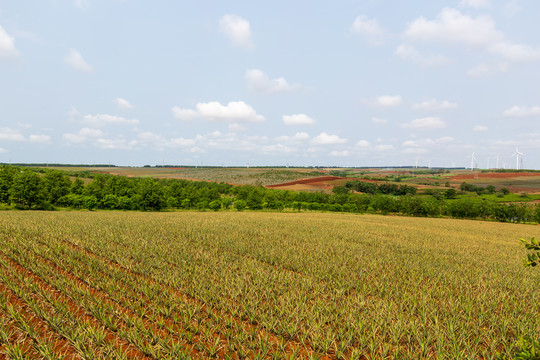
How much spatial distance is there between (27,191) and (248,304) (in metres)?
74.5

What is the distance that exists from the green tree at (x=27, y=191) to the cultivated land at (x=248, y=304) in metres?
52.7

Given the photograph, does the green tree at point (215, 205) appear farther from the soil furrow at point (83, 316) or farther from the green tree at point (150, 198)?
the soil furrow at point (83, 316)

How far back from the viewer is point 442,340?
8.89 meters

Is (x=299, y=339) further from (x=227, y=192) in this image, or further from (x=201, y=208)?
(x=227, y=192)

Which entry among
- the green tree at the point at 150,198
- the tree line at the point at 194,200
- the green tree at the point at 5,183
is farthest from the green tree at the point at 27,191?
the green tree at the point at 150,198

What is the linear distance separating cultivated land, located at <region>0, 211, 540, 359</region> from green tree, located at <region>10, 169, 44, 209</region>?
173 feet

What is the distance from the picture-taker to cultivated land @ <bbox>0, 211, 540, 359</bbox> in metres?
8.47

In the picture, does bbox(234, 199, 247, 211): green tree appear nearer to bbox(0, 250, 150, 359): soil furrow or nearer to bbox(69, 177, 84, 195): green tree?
bbox(69, 177, 84, 195): green tree

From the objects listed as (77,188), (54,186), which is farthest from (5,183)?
(77,188)

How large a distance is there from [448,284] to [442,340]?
8.71 metres

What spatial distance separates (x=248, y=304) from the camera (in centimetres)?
1105

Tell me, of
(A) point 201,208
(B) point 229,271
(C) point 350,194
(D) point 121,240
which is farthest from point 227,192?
(B) point 229,271

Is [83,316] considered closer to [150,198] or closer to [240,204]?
[150,198]

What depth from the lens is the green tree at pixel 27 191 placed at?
191ft
